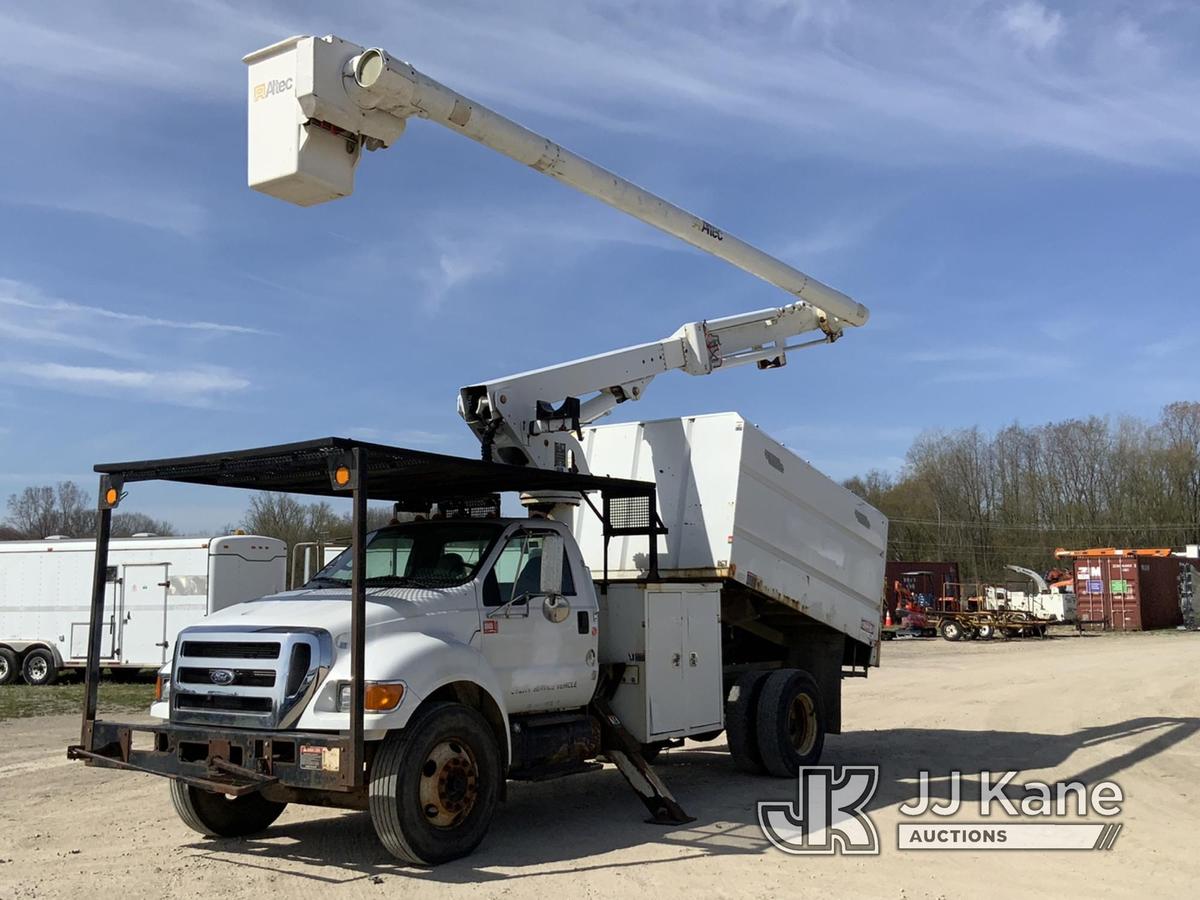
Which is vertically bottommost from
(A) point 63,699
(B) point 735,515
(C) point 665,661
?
(A) point 63,699

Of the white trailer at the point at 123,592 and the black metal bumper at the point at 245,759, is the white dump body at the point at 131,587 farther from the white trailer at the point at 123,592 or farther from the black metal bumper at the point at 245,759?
the black metal bumper at the point at 245,759

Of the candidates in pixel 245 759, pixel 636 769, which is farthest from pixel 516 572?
pixel 245 759

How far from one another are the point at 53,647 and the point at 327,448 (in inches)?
709

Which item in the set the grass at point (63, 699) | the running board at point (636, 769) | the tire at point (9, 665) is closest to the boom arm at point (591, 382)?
the running board at point (636, 769)

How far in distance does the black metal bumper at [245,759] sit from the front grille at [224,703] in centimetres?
14

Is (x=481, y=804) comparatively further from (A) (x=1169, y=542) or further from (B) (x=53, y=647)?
(A) (x=1169, y=542)

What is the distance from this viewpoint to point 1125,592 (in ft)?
137

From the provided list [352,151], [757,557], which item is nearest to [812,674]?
[757,557]

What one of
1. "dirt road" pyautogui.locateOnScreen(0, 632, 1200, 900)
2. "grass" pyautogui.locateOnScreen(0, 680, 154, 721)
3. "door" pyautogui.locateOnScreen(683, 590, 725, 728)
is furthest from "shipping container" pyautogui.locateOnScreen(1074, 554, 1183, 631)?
"door" pyautogui.locateOnScreen(683, 590, 725, 728)

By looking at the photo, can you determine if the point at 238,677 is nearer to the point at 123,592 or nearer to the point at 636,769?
the point at 636,769

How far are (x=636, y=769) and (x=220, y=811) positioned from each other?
10.1 ft

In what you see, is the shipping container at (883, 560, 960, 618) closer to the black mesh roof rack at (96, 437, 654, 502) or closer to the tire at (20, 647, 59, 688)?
the tire at (20, 647, 59, 688)

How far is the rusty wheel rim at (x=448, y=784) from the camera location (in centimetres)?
680

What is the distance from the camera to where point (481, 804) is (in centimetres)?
709
